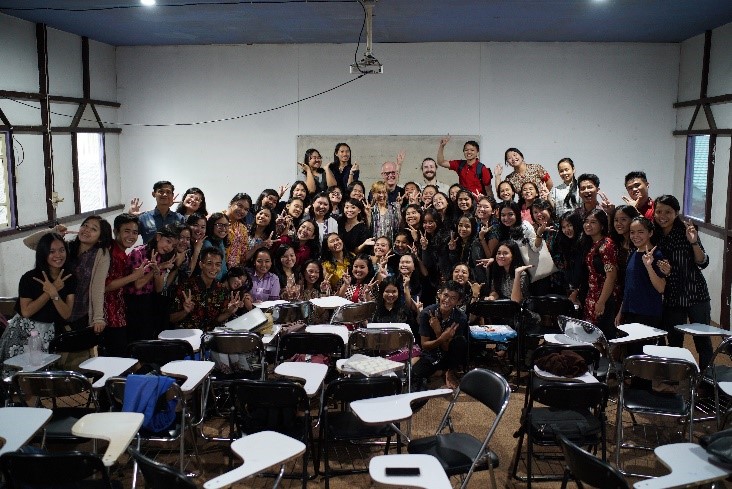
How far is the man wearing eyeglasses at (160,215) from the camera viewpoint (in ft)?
20.2

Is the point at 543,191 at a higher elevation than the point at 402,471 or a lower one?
higher

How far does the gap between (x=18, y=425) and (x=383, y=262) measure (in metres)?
3.63

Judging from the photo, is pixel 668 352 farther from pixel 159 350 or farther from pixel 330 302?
pixel 159 350

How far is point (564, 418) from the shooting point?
12.8 feet

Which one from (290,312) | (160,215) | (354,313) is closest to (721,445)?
(354,313)

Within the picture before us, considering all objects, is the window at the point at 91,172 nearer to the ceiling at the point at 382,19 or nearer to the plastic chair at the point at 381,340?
the ceiling at the point at 382,19

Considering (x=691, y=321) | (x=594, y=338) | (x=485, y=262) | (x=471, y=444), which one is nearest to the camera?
(x=471, y=444)

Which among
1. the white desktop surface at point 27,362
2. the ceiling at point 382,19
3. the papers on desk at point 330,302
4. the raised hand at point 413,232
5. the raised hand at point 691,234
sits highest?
the ceiling at point 382,19

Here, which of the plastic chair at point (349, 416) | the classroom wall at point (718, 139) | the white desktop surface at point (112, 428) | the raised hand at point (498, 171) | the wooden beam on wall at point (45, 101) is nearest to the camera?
the white desktop surface at point (112, 428)

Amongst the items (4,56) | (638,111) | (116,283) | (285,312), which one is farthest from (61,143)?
(638,111)

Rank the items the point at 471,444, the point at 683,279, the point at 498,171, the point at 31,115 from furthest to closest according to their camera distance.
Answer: the point at 498,171
the point at 31,115
the point at 683,279
the point at 471,444

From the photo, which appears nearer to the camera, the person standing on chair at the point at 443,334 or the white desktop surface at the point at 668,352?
the white desktop surface at the point at 668,352

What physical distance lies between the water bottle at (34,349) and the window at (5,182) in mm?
3806

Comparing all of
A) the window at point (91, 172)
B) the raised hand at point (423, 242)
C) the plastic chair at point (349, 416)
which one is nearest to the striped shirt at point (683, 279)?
the raised hand at point (423, 242)
